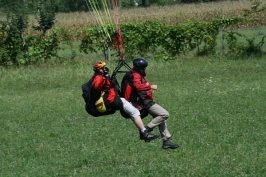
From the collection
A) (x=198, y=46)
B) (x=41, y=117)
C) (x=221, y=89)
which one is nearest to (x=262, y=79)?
(x=221, y=89)

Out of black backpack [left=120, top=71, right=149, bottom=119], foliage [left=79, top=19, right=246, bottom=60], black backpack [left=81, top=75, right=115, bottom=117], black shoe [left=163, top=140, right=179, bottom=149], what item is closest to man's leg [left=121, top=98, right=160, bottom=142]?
black backpack [left=120, top=71, right=149, bottom=119]

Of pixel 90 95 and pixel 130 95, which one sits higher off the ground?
pixel 90 95

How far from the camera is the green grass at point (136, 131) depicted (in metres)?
10.2

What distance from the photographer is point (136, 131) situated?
42.3ft

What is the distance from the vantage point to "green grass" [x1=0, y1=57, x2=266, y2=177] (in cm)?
1016

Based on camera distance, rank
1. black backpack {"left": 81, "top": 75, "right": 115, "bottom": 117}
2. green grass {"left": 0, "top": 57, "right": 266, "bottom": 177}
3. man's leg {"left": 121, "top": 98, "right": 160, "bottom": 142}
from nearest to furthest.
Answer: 1. black backpack {"left": 81, "top": 75, "right": 115, "bottom": 117}
2. man's leg {"left": 121, "top": 98, "right": 160, "bottom": 142}
3. green grass {"left": 0, "top": 57, "right": 266, "bottom": 177}

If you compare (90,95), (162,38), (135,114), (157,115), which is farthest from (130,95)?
(162,38)

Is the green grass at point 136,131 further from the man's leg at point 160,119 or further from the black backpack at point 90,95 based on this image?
the black backpack at point 90,95

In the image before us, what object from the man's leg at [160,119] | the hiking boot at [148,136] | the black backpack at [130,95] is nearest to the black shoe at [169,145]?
the man's leg at [160,119]

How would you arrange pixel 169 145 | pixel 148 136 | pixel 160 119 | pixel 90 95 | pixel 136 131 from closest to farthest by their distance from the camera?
pixel 90 95
pixel 148 136
pixel 160 119
pixel 169 145
pixel 136 131

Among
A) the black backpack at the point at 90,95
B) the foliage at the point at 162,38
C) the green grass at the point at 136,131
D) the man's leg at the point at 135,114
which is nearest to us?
the black backpack at the point at 90,95

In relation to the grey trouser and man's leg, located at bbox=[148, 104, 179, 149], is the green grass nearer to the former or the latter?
man's leg, located at bbox=[148, 104, 179, 149]

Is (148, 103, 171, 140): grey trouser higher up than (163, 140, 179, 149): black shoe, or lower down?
higher up

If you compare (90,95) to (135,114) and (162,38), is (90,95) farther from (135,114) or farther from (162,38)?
(162,38)
